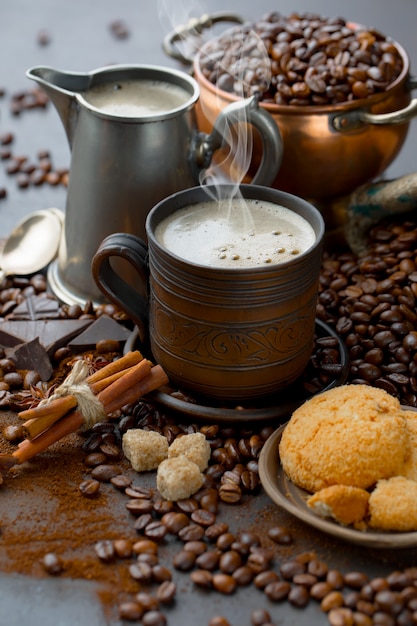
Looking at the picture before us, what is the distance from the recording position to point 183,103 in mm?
1720

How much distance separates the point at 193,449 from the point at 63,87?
0.81 meters

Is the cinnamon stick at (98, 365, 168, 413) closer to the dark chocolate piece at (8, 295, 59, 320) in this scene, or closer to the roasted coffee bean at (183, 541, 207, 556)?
the roasted coffee bean at (183, 541, 207, 556)

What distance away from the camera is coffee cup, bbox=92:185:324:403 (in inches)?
51.0

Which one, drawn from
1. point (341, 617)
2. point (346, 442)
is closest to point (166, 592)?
point (341, 617)

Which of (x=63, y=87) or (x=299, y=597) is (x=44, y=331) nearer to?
(x=63, y=87)

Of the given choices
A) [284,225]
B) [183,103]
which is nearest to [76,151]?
[183,103]

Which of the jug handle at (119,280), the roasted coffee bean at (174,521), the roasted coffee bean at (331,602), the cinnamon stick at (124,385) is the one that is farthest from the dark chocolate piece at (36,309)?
the roasted coffee bean at (331,602)

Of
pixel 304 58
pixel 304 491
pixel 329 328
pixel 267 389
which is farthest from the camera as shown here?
pixel 304 58

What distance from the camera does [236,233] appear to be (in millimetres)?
1417

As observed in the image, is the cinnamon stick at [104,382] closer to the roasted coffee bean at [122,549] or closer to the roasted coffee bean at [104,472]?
the roasted coffee bean at [104,472]

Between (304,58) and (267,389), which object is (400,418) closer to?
(267,389)

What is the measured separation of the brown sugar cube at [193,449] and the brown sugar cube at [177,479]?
2 centimetres

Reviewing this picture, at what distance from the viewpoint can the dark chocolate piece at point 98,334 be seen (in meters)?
1.61

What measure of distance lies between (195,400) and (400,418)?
0.35 metres
